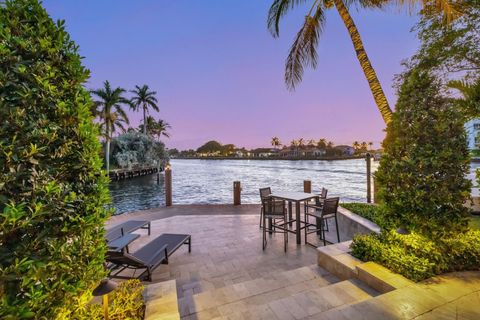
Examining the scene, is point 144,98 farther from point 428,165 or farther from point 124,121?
point 428,165

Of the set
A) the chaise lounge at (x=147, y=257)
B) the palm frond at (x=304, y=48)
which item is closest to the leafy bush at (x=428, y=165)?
the chaise lounge at (x=147, y=257)

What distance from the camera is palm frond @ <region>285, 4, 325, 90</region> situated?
6.57 meters

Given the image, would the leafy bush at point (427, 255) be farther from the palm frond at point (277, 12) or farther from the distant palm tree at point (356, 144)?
the distant palm tree at point (356, 144)

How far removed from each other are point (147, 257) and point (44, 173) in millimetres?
2871

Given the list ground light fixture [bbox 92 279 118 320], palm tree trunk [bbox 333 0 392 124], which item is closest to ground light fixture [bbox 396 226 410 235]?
palm tree trunk [bbox 333 0 392 124]

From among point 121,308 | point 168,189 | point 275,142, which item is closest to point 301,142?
point 275,142

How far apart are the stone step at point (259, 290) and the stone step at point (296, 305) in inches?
1.3

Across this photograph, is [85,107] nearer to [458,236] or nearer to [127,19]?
[458,236]

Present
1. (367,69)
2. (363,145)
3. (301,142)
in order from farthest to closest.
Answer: (363,145) → (301,142) → (367,69)

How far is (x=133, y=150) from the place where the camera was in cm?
3788

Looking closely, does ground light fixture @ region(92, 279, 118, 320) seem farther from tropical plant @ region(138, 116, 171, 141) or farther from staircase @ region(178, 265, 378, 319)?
tropical plant @ region(138, 116, 171, 141)

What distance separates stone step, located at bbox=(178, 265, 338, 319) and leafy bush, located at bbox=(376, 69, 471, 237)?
144 cm

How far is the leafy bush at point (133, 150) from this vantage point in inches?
1396

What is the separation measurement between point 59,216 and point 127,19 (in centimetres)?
1806
